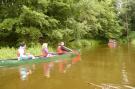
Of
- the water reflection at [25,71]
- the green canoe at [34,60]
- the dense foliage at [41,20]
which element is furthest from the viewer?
the dense foliage at [41,20]

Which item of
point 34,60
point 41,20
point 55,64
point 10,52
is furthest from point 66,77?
Result: point 41,20

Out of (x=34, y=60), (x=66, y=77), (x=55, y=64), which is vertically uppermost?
(x=34, y=60)

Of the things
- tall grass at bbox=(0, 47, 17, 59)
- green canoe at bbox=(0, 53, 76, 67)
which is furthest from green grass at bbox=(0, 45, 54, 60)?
green canoe at bbox=(0, 53, 76, 67)

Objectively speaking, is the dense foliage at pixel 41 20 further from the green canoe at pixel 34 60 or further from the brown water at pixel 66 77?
the brown water at pixel 66 77

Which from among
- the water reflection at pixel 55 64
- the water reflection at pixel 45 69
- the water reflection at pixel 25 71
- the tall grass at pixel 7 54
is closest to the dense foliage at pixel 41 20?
the tall grass at pixel 7 54

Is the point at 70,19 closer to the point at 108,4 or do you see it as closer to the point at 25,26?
the point at 25,26

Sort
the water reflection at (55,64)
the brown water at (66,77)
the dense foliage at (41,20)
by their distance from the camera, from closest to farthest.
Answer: the brown water at (66,77) → the water reflection at (55,64) → the dense foliage at (41,20)

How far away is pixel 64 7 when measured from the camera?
26.2 m

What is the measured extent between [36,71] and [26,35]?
8790mm

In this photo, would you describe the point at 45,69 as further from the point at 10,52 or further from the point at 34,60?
the point at 10,52

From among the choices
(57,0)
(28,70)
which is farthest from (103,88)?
(57,0)

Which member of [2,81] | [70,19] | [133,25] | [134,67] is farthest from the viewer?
[133,25]

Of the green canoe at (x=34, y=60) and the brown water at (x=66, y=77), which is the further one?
the green canoe at (x=34, y=60)

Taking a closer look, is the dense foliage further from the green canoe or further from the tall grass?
the green canoe
